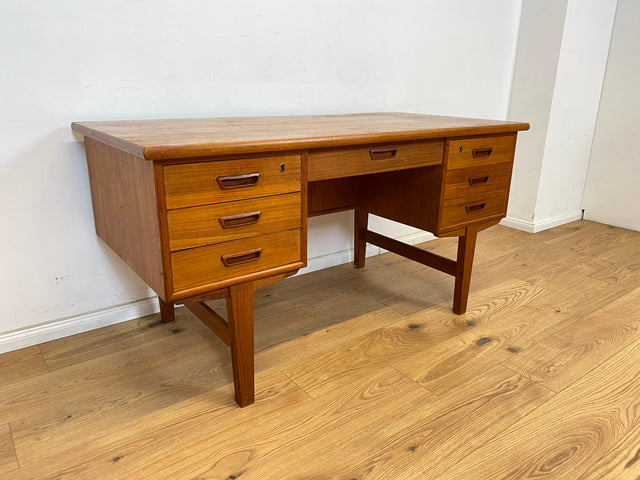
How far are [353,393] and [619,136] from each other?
251 cm

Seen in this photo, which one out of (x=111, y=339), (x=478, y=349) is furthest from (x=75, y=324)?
(x=478, y=349)

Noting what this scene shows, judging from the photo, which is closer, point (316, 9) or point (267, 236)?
point (267, 236)

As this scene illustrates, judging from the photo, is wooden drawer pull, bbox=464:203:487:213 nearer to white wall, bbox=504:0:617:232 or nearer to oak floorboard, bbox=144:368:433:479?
oak floorboard, bbox=144:368:433:479

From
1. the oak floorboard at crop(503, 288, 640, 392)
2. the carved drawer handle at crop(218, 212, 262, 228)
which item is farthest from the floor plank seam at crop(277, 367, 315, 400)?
the oak floorboard at crop(503, 288, 640, 392)

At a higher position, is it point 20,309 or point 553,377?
point 20,309

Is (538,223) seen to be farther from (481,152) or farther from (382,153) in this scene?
(382,153)

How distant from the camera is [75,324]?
1.64m

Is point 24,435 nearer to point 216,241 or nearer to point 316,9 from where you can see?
point 216,241

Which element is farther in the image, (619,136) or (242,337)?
(619,136)

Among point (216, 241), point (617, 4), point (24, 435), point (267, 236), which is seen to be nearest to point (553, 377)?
point (267, 236)

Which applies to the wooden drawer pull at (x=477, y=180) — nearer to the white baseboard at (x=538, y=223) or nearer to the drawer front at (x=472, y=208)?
the drawer front at (x=472, y=208)

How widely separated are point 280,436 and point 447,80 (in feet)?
6.39

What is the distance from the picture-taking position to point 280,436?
47.4 inches

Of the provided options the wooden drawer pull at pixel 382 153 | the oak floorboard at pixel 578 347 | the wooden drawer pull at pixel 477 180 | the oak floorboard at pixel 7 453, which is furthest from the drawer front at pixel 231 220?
the oak floorboard at pixel 578 347
